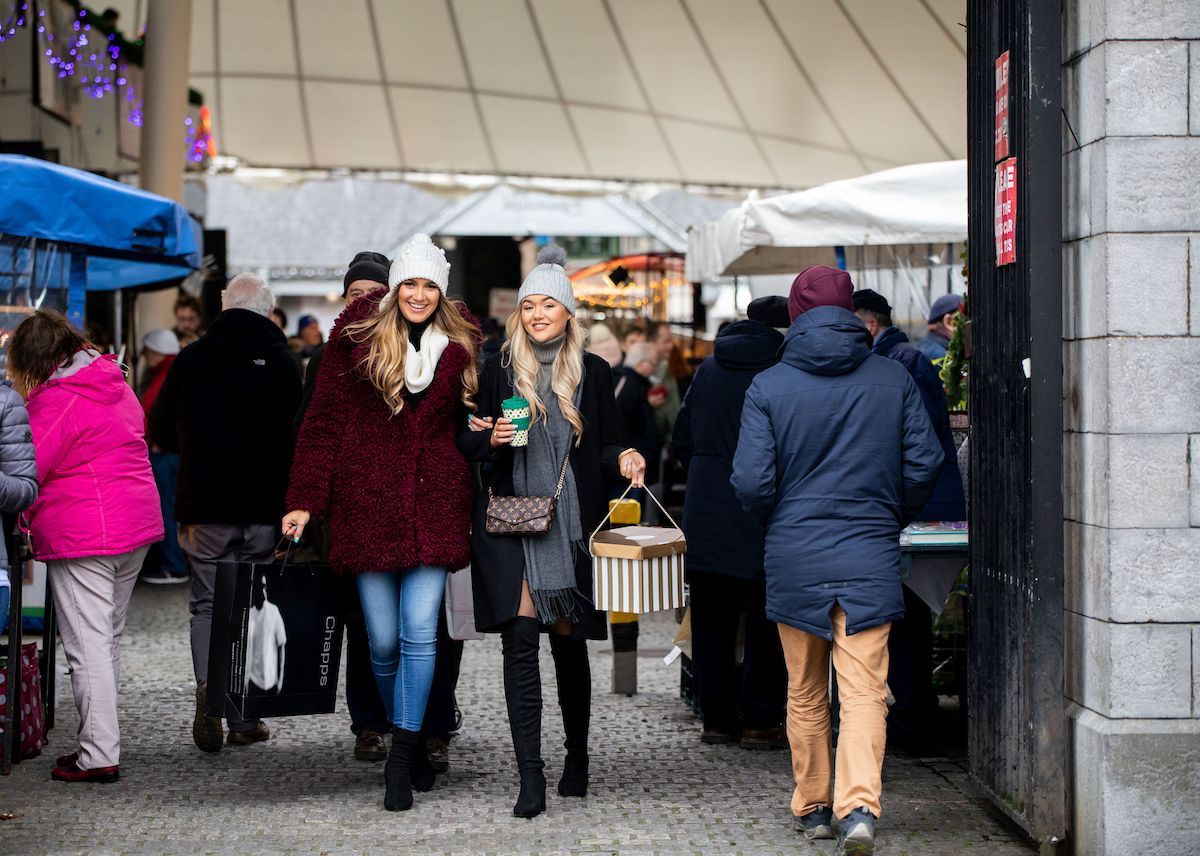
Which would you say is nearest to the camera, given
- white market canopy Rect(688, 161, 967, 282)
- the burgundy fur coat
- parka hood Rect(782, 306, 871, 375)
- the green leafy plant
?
parka hood Rect(782, 306, 871, 375)

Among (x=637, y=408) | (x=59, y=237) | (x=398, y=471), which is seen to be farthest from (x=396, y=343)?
(x=637, y=408)

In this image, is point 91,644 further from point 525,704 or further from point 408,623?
point 525,704

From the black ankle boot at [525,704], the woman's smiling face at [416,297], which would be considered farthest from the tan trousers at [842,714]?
the woman's smiling face at [416,297]

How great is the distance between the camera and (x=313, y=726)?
21.5 ft

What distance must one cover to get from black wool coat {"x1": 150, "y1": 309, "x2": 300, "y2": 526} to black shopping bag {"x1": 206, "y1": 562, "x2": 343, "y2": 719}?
0.81 metres

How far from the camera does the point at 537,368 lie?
5.19m

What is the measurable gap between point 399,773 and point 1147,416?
2707 mm

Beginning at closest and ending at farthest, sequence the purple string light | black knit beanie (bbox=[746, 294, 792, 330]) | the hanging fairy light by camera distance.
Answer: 1. black knit beanie (bbox=[746, 294, 792, 330])
2. the hanging fairy light
3. the purple string light

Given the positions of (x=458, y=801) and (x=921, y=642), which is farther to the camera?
(x=921, y=642)

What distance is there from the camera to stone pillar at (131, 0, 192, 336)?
469 inches

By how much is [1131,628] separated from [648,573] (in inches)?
59.9

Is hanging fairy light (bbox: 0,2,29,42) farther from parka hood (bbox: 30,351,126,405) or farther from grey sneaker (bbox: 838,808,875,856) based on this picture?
grey sneaker (bbox: 838,808,875,856)

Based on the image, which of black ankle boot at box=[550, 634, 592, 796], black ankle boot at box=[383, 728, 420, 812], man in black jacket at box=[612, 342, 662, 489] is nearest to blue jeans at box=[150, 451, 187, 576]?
man in black jacket at box=[612, 342, 662, 489]

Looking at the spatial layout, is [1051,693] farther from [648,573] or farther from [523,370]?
[523,370]
